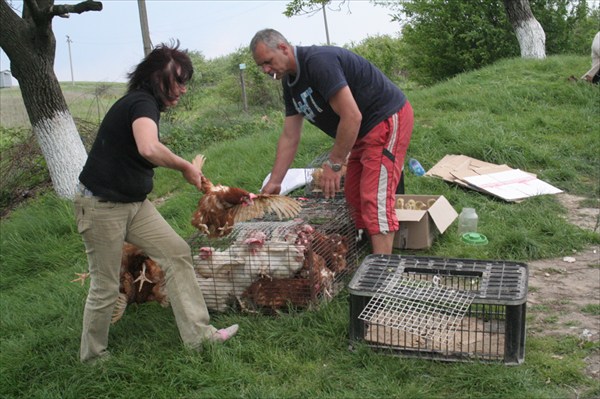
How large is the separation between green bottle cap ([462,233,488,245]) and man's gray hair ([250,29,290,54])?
256cm

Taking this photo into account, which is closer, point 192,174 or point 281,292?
point 192,174

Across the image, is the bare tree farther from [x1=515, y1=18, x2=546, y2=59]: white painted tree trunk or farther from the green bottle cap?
[x1=515, y1=18, x2=546, y2=59]: white painted tree trunk

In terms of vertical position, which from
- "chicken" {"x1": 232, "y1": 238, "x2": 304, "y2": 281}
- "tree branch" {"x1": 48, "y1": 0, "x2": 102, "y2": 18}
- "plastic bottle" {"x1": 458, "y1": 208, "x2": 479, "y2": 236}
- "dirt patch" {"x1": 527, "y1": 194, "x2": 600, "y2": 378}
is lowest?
"dirt patch" {"x1": 527, "y1": 194, "x2": 600, "y2": 378}

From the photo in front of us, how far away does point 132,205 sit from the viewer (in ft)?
12.5

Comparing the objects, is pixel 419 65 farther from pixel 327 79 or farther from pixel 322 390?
pixel 322 390

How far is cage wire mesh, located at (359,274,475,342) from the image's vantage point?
3.65 metres

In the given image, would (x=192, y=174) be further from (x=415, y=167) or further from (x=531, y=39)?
(x=531, y=39)

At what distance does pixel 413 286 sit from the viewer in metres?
3.96

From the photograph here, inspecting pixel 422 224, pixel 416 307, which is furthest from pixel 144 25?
pixel 416 307

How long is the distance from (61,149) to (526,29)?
10.6 m

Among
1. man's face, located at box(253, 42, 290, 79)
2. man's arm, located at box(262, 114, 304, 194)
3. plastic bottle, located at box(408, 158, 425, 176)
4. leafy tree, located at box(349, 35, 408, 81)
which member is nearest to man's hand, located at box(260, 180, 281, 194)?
man's arm, located at box(262, 114, 304, 194)

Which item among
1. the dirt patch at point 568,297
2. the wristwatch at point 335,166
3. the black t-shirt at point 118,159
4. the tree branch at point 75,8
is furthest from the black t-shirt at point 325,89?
the tree branch at point 75,8

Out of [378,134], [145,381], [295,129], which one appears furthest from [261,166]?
[145,381]

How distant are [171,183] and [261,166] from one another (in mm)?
1314
